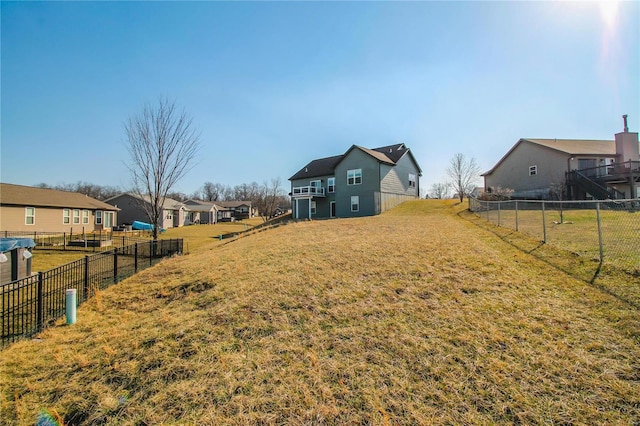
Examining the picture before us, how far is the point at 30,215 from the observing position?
2467 centimetres

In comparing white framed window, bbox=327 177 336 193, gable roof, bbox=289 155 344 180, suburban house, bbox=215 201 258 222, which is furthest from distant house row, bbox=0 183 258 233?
suburban house, bbox=215 201 258 222

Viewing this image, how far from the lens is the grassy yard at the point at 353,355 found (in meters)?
3.17

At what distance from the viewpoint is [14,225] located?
23.3 meters

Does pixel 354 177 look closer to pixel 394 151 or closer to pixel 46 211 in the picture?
pixel 394 151

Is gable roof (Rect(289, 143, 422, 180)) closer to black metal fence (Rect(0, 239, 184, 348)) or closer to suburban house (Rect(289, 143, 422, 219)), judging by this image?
suburban house (Rect(289, 143, 422, 219))

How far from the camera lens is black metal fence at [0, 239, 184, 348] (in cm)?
602

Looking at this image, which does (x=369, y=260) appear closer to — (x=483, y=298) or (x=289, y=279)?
(x=289, y=279)

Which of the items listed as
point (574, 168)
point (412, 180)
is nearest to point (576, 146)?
point (574, 168)

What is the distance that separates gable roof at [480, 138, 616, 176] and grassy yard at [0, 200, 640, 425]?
82.5ft

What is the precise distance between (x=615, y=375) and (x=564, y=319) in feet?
4.06

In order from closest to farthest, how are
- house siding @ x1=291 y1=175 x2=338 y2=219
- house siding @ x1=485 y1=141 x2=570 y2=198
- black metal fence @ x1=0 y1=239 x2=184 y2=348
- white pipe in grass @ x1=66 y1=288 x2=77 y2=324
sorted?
black metal fence @ x1=0 y1=239 x2=184 y2=348 < white pipe in grass @ x1=66 y1=288 x2=77 y2=324 < house siding @ x1=485 y1=141 x2=570 y2=198 < house siding @ x1=291 y1=175 x2=338 y2=219

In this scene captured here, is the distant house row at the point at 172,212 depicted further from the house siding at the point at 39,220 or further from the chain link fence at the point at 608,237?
the chain link fence at the point at 608,237

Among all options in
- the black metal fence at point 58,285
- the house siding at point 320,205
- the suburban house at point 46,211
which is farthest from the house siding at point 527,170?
the suburban house at point 46,211

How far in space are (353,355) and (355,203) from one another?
23.6m
